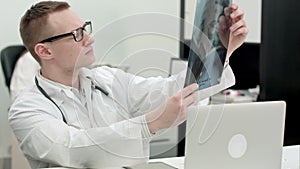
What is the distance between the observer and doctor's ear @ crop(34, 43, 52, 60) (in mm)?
1642

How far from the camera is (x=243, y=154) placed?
1.22 metres

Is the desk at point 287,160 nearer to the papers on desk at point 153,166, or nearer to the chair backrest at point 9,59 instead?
the papers on desk at point 153,166

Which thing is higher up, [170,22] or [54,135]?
[170,22]

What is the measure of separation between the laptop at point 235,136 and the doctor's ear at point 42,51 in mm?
690

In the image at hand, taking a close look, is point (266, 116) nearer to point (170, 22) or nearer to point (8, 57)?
point (170, 22)

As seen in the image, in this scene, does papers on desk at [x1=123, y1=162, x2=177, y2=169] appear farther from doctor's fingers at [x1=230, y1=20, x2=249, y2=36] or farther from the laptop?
doctor's fingers at [x1=230, y1=20, x2=249, y2=36]

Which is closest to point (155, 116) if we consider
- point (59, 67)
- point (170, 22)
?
point (170, 22)

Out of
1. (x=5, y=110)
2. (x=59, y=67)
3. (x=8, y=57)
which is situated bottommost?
(x=5, y=110)

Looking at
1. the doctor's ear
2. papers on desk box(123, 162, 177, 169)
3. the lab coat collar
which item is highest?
the doctor's ear

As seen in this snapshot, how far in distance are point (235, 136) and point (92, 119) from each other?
564mm

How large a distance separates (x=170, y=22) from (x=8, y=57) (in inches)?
96.8

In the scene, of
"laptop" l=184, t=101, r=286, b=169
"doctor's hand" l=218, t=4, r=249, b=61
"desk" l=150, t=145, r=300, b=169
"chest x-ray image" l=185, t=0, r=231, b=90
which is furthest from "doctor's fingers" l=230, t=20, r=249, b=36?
"desk" l=150, t=145, r=300, b=169

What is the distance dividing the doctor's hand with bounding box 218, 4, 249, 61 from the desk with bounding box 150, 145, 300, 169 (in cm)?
34

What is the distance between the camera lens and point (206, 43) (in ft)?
3.97
